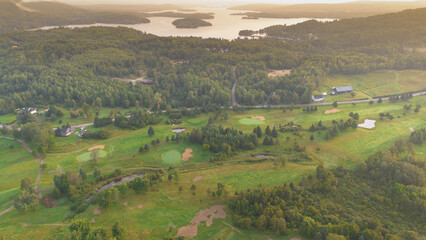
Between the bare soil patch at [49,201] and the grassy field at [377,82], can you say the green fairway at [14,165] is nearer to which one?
the bare soil patch at [49,201]

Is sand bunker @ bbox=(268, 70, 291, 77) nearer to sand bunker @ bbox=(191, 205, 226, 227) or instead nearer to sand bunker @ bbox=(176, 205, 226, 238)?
sand bunker @ bbox=(191, 205, 226, 227)

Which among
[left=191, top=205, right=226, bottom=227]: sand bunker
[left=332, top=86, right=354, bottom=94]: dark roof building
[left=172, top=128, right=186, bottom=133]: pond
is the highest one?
[left=332, top=86, right=354, bottom=94]: dark roof building

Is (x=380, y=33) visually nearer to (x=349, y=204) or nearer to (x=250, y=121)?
(x=250, y=121)

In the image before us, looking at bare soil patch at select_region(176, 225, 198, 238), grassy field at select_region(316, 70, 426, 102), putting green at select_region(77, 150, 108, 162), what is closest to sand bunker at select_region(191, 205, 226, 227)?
bare soil patch at select_region(176, 225, 198, 238)

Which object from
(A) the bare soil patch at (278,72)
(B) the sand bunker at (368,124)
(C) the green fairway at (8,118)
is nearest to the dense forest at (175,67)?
(C) the green fairway at (8,118)

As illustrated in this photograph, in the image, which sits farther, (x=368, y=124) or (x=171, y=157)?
(x=368, y=124)

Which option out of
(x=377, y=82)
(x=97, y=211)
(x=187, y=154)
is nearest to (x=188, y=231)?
(x=97, y=211)
